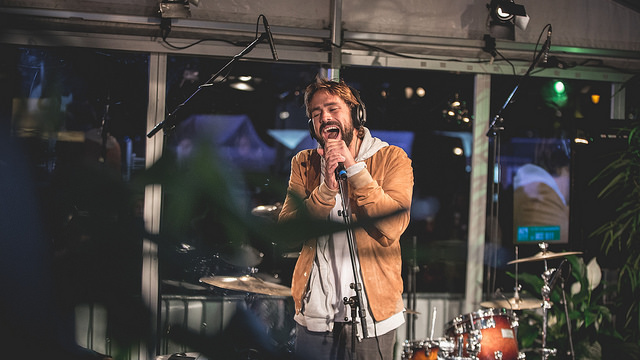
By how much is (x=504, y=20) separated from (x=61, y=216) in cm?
352

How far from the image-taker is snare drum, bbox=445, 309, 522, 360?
289cm

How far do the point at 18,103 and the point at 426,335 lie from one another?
3758mm

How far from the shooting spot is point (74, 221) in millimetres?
242

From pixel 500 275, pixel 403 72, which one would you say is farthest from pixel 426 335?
pixel 403 72

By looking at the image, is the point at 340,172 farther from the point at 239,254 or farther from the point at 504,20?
the point at 504,20

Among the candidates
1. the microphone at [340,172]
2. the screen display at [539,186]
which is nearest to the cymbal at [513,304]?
the screen display at [539,186]

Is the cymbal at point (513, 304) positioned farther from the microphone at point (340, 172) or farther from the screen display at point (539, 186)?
the microphone at point (340, 172)

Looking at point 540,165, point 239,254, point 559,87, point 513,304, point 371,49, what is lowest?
point 513,304

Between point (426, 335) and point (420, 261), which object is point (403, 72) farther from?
point (420, 261)

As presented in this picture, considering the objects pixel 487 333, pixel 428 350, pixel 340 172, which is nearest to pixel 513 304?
pixel 487 333

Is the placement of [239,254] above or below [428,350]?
above

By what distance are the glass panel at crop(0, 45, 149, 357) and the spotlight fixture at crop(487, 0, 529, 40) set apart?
3.42 metres

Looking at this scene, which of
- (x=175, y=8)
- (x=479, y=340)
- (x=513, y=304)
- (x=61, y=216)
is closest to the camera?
(x=61, y=216)

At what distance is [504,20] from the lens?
341 cm
